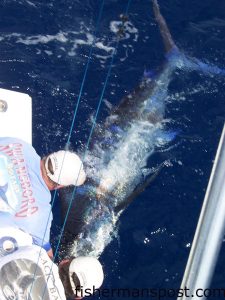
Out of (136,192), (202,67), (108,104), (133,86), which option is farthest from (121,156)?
(202,67)

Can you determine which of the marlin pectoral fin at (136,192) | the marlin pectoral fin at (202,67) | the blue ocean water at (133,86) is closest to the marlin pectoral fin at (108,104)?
the blue ocean water at (133,86)

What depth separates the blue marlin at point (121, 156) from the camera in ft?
14.7

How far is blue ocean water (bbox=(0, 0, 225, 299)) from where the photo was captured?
460cm

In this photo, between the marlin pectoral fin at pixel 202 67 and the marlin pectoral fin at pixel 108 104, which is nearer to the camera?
the marlin pectoral fin at pixel 108 104

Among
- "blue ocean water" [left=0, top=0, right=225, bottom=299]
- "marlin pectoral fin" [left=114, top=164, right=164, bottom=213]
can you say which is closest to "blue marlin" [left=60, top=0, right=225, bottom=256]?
"marlin pectoral fin" [left=114, top=164, right=164, bottom=213]

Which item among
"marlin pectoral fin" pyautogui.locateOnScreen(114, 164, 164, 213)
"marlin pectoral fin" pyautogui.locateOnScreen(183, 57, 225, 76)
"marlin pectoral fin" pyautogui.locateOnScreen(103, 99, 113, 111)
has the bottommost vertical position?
"marlin pectoral fin" pyautogui.locateOnScreen(114, 164, 164, 213)

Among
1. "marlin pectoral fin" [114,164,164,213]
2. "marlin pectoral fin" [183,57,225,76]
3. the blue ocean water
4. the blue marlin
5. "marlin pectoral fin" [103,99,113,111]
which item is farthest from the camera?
"marlin pectoral fin" [183,57,225,76]

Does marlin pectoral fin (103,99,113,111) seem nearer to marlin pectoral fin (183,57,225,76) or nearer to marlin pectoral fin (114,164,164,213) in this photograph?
marlin pectoral fin (114,164,164,213)

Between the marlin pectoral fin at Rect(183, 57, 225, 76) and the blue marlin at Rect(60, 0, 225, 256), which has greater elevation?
the marlin pectoral fin at Rect(183, 57, 225, 76)

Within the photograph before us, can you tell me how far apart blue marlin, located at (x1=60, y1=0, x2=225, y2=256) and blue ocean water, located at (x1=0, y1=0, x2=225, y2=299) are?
0.34 ft

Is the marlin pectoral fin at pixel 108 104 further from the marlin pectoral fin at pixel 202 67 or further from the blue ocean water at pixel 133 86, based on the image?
the marlin pectoral fin at pixel 202 67

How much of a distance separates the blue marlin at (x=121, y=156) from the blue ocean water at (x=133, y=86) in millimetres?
104

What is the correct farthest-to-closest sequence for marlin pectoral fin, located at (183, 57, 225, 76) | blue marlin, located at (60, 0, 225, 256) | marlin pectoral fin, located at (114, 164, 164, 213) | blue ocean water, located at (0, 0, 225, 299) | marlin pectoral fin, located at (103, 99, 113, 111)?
marlin pectoral fin, located at (183, 57, 225, 76) → marlin pectoral fin, located at (103, 99, 113, 111) → marlin pectoral fin, located at (114, 164, 164, 213) → blue ocean water, located at (0, 0, 225, 299) → blue marlin, located at (60, 0, 225, 256)

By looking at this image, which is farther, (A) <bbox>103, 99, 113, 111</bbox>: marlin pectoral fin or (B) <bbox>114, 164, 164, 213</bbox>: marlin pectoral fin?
(A) <bbox>103, 99, 113, 111</bbox>: marlin pectoral fin
